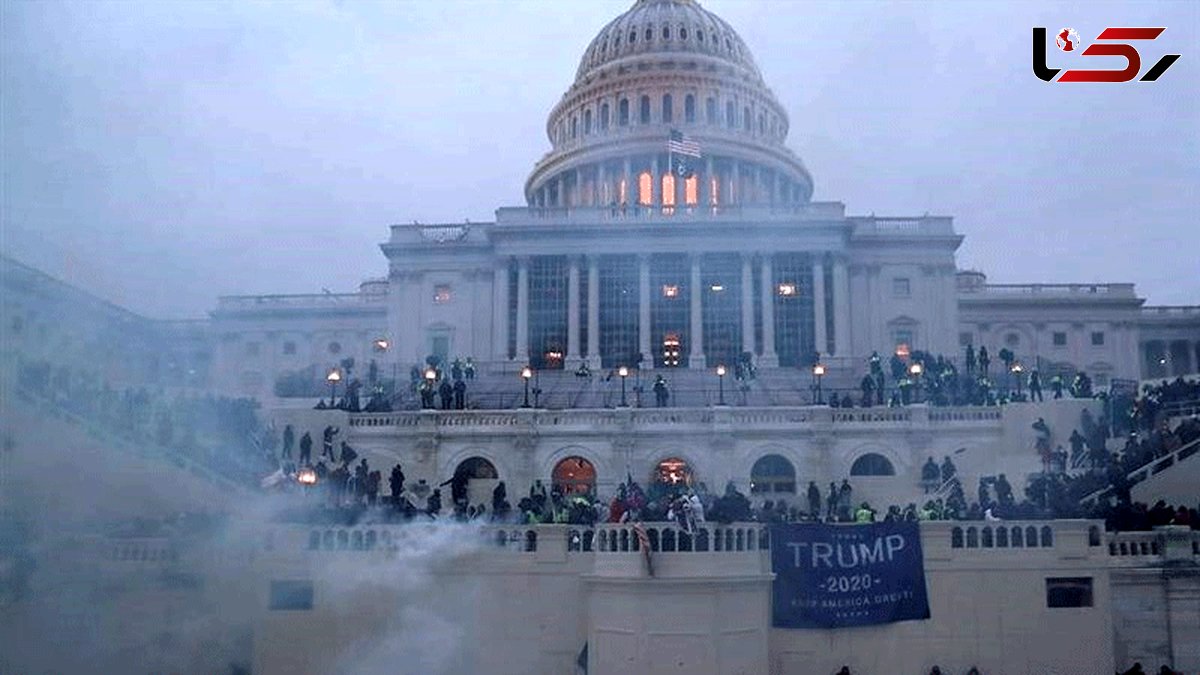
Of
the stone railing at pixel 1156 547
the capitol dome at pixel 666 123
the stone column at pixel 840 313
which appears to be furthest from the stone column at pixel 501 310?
the stone railing at pixel 1156 547

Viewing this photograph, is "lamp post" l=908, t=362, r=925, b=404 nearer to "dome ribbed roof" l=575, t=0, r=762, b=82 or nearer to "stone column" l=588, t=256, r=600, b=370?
"stone column" l=588, t=256, r=600, b=370

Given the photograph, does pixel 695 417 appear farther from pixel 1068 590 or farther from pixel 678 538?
pixel 678 538

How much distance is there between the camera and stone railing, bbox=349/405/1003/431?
1515 inches

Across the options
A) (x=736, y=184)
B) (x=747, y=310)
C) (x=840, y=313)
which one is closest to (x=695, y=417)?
(x=747, y=310)

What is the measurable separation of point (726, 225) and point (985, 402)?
2580 cm

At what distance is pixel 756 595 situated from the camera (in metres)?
22.5

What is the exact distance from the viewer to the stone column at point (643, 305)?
209 ft

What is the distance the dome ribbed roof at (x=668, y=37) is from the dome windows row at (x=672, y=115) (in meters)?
4.63

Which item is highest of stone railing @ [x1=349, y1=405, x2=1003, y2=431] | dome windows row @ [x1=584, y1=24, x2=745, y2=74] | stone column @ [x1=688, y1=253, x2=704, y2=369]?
dome windows row @ [x1=584, y1=24, x2=745, y2=74]

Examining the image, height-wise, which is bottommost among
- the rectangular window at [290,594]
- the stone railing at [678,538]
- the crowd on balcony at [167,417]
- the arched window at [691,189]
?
the rectangular window at [290,594]

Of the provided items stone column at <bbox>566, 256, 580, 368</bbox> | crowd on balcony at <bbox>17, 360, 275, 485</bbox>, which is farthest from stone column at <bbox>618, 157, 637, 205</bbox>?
crowd on balcony at <bbox>17, 360, 275, 485</bbox>

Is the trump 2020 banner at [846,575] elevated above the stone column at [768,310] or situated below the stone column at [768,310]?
below

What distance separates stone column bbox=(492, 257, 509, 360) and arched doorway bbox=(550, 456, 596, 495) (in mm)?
25262

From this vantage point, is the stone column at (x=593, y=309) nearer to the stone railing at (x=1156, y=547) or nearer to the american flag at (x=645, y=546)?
the stone railing at (x=1156, y=547)
